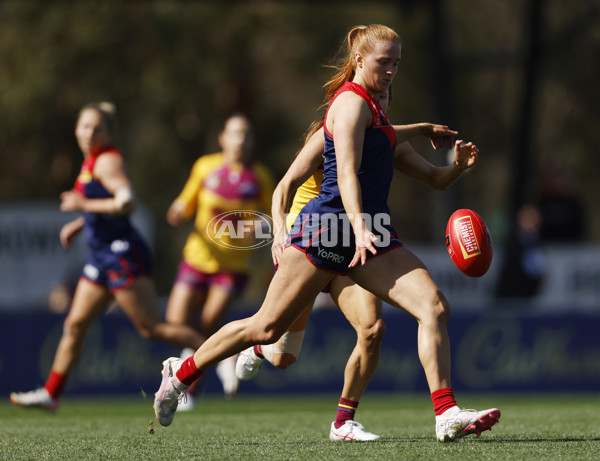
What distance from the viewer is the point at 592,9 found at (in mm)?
20156

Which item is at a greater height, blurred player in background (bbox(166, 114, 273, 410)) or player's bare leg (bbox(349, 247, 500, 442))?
blurred player in background (bbox(166, 114, 273, 410))

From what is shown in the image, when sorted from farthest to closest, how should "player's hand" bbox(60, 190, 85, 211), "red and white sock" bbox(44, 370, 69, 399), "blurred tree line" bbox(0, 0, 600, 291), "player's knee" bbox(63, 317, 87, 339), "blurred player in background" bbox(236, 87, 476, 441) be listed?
1. "blurred tree line" bbox(0, 0, 600, 291)
2. "red and white sock" bbox(44, 370, 69, 399)
3. "player's knee" bbox(63, 317, 87, 339)
4. "player's hand" bbox(60, 190, 85, 211)
5. "blurred player in background" bbox(236, 87, 476, 441)

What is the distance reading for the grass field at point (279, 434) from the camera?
5.21 metres

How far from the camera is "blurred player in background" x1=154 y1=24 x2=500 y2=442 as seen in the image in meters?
5.28

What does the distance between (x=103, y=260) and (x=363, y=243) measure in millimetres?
3382

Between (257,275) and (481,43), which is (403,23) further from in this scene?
(257,275)

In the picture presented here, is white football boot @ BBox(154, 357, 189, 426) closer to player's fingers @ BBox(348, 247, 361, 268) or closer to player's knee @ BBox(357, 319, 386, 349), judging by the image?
player's knee @ BBox(357, 319, 386, 349)

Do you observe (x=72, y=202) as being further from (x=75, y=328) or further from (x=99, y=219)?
(x=75, y=328)

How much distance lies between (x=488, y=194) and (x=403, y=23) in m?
9.52

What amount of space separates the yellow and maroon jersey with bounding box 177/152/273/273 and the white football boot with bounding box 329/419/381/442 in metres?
3.36

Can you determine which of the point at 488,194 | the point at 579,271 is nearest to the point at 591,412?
the point at 579,271

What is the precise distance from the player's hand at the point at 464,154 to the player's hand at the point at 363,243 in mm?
1035

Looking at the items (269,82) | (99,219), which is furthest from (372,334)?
(269,82)

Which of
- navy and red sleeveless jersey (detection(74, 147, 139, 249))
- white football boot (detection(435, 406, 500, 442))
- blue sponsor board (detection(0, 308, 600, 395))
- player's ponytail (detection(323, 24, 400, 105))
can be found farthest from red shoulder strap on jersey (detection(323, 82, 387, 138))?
blue sponsor board (detection(0, 308, 600, 395))
